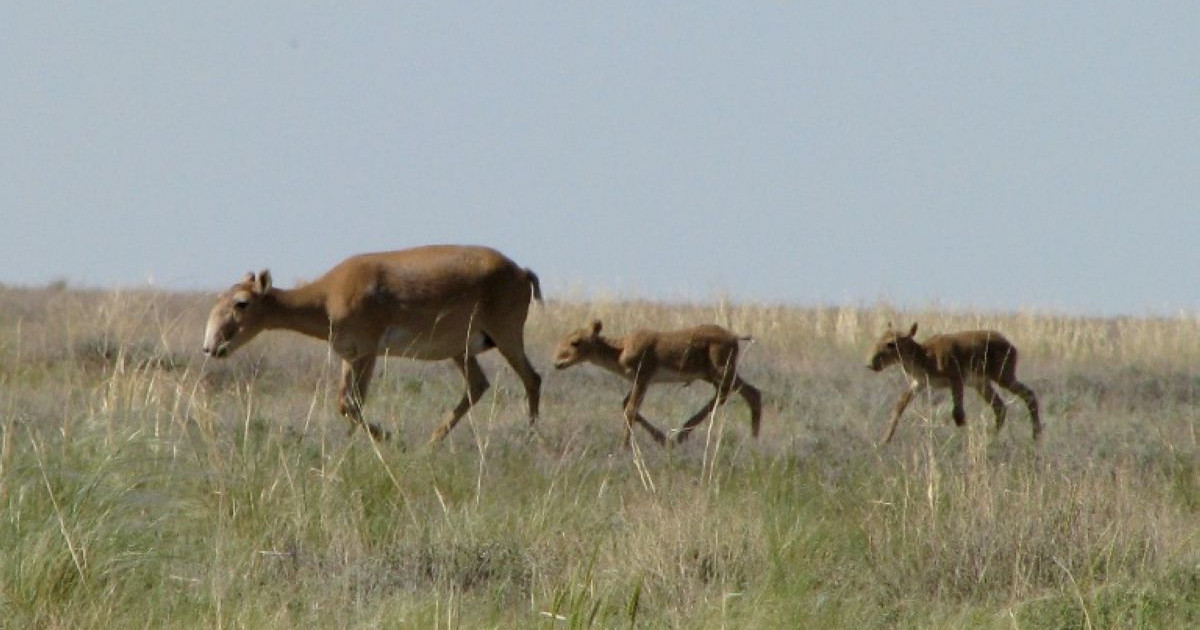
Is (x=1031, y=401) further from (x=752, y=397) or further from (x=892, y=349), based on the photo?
(x=752, y=397)

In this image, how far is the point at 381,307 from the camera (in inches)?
547

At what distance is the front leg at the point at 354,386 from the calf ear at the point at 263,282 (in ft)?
2.81

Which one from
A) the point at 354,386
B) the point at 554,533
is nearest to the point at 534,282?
the point at 354,386

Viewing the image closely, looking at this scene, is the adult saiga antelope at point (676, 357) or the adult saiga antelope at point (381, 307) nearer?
the adult saiga antelope at point (381, 307)

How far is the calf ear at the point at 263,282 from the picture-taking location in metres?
13.8

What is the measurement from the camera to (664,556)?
7.56m

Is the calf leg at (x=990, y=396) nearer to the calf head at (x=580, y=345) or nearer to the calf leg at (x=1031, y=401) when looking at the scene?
the calf leg at (x=1031, y=401)

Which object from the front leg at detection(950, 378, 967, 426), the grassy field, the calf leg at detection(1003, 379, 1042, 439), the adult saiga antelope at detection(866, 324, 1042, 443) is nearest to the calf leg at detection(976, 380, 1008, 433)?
the adult saiga antelope at detection(866, 324, 1042, 443)

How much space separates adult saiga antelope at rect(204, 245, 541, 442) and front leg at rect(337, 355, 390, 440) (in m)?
0.01

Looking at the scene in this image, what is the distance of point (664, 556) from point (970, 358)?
8.55m

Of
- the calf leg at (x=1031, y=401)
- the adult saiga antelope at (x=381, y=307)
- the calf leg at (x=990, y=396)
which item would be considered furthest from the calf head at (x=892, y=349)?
the adult saiga antelope at (x=381, y=307)

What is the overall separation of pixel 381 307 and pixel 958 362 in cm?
502

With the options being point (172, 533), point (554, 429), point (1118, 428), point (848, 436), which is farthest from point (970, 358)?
point (172, 533)

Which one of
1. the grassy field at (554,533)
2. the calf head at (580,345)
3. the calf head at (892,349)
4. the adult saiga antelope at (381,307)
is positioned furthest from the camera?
the calf head at (892,349)
